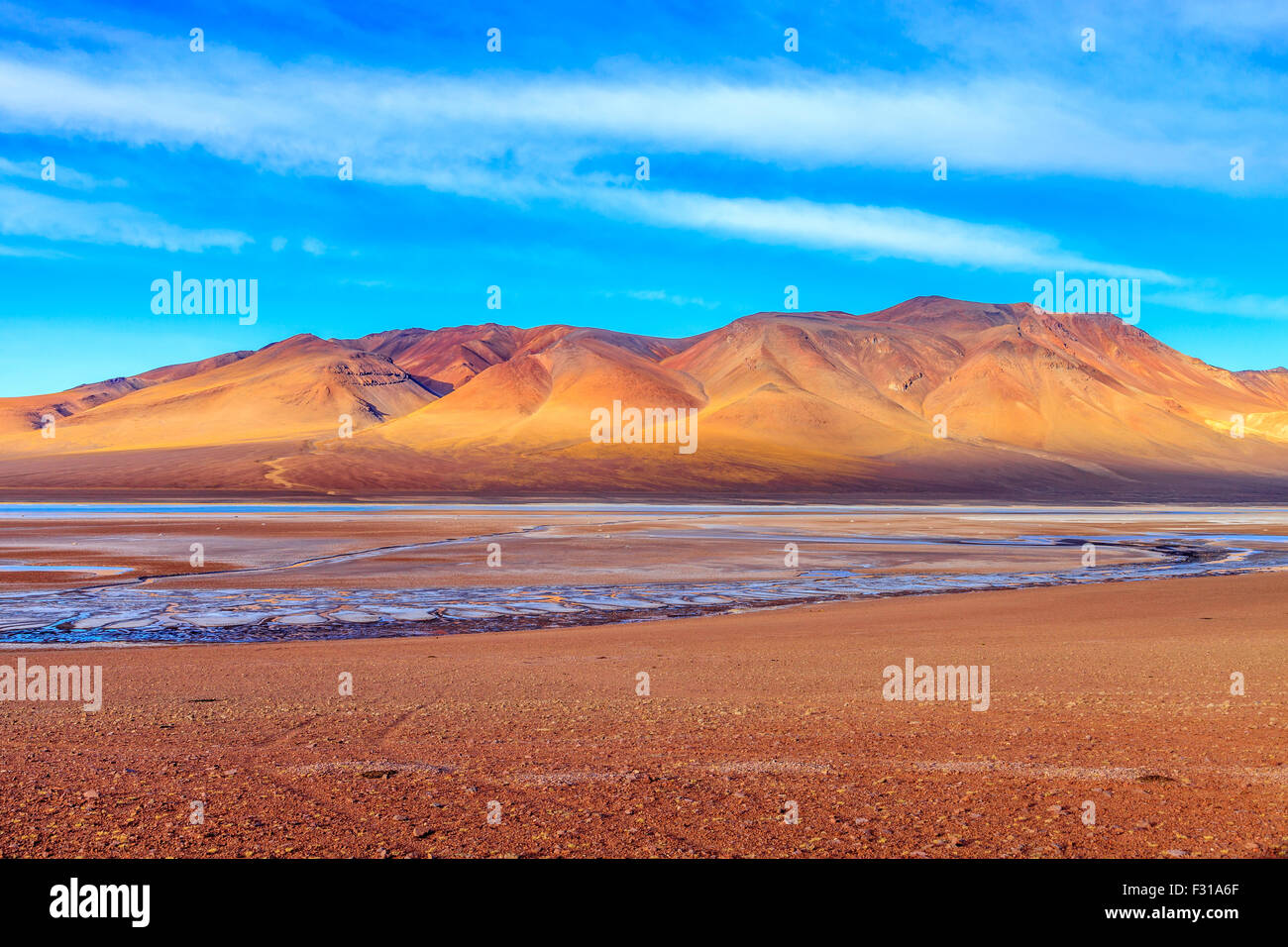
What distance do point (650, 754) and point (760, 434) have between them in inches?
5401

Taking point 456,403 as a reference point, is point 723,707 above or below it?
below

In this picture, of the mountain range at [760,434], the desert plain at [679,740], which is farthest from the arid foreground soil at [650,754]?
the mountain range at [760,434]

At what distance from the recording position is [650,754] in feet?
24.3

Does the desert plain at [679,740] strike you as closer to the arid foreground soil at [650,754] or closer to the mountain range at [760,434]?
the arid foreground soil at [650,754]

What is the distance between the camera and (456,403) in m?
179

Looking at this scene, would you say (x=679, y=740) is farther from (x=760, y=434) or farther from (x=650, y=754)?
(x=760, y=434)

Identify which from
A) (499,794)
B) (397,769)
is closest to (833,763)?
(499,794)

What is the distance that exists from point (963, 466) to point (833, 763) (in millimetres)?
123622

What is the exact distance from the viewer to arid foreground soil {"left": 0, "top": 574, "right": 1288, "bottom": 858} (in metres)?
5.68

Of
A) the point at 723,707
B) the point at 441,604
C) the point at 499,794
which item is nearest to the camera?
the point at 499,794

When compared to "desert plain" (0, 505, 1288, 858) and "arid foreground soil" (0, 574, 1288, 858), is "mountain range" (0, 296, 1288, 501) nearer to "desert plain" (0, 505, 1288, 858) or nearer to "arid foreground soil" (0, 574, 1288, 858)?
"desert plain" (0, 505, 1288, 858)

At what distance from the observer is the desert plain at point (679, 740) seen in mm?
5719

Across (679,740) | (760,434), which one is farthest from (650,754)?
(760,434)
